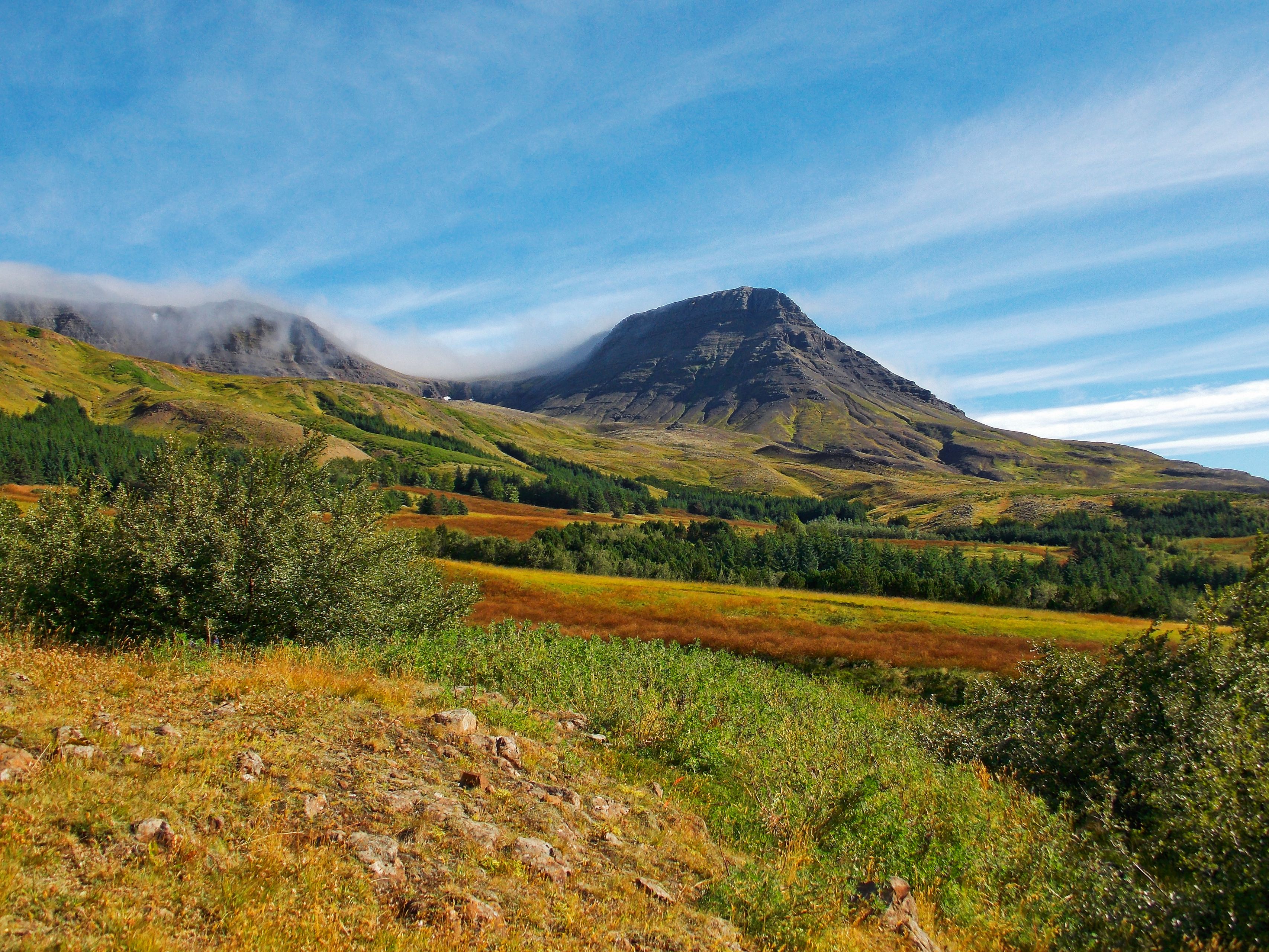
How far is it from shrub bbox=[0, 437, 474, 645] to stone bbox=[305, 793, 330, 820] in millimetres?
8964

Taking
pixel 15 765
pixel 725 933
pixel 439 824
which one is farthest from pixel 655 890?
pixel 15 765

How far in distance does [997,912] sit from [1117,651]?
41.4ft

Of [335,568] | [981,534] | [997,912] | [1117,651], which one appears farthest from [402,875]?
[981,534]

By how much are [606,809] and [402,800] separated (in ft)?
9.77

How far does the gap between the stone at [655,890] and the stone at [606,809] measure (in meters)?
1.50

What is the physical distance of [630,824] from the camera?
9.22 m

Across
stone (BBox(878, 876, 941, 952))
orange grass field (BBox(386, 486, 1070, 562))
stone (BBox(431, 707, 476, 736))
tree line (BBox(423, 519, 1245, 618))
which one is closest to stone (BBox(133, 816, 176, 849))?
stone (BBox(431, 707, 476, 736))

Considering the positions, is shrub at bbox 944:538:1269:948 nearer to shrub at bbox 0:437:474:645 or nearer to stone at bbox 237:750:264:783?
stone at bbox 237:750:264:783

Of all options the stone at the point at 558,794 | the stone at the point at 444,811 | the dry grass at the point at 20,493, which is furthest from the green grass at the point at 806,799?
the dry grass at the point at 20,493

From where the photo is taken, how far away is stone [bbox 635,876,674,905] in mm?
7430

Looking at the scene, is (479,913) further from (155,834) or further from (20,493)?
(20,493)

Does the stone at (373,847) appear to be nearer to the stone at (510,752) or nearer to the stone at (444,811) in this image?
the stone at (444,811)

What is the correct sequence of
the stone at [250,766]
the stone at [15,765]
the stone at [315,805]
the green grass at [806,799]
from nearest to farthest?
1. the stone at [15,765]
2. the stone at [315,805]
3. the stone at [250,766]
4. the green grass at [806,799]

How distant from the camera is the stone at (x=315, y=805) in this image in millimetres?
6996
